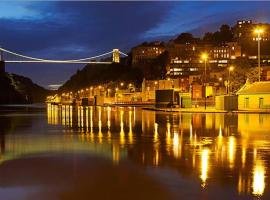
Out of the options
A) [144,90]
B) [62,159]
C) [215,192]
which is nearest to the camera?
[215,192]

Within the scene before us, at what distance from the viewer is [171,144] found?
1953 cm

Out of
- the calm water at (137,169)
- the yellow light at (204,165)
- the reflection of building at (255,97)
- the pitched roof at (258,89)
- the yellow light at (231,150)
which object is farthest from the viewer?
the pitched roof at (258,89)

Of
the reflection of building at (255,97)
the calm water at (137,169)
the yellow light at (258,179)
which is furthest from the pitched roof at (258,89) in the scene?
the yellow light at (258,179)

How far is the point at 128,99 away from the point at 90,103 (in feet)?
70.0

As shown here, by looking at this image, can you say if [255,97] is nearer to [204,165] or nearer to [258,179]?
[204,165]

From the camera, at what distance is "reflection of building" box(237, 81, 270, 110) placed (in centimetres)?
5744

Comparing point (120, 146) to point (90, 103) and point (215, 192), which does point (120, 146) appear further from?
point (90, 103)

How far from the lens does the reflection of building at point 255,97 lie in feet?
188

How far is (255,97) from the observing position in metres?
58.3

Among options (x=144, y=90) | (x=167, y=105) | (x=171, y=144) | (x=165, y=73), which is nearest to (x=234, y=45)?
(x=165, y=73)

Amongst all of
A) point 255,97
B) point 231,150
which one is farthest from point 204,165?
point 255,97

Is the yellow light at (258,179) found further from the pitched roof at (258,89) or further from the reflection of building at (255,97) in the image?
the pitched roof at (258,89)

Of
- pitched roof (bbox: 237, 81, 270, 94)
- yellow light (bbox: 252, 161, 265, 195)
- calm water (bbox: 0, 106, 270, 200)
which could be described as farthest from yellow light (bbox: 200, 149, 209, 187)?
pitched roof (bbox: 237, 81, 270, 94)

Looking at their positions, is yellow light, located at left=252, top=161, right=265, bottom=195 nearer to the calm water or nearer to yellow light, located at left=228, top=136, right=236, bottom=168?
the calm water
